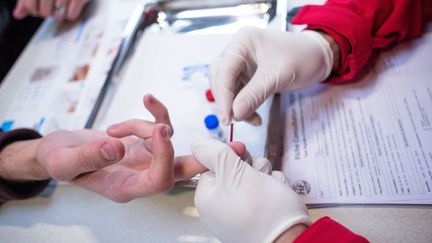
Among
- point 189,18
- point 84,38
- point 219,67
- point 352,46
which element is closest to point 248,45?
point 219,67

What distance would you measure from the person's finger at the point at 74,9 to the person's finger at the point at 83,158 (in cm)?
60

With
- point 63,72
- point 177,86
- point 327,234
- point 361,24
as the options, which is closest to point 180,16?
point 177,86

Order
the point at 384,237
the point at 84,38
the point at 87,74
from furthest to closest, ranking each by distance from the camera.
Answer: the point at 84,38 → the point at 87,74 → the point at 384,237

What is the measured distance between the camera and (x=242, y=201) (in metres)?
0.46

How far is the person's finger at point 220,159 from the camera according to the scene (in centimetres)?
48

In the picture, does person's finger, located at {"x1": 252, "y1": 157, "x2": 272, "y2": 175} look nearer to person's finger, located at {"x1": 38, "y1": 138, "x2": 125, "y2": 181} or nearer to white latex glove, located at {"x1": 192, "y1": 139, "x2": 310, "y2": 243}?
white latex glove, located at {"x1": 192, "y1": 139, "x2": 310, "y2": 243}

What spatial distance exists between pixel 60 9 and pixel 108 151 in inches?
29.3

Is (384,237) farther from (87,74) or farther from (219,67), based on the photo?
(87,74)

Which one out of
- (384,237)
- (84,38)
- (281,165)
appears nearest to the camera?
(384,237)

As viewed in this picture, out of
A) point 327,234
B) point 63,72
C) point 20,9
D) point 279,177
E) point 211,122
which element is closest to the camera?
point 327,234

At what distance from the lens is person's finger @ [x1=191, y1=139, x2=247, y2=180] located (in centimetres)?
48

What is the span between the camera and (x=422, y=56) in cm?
68

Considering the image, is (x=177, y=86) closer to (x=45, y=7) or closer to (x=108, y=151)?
(x=108, y=151)

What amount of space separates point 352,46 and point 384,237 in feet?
1.20
